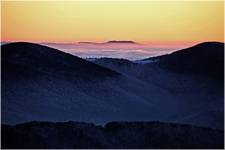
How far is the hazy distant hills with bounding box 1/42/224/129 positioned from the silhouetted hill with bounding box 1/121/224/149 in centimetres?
197

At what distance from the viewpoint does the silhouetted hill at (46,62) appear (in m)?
17.7

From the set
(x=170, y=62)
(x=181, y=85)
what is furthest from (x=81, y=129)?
(x=170, y=62)

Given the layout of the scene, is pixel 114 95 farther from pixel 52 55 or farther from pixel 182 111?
pixel 52 55

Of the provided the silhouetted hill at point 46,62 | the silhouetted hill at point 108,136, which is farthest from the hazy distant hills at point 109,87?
the silhouetted hill at point 108,136

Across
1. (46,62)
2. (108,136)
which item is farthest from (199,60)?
(108,136)

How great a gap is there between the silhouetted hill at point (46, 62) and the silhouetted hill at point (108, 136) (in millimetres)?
6131

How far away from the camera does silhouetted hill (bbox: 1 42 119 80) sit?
58.0ft

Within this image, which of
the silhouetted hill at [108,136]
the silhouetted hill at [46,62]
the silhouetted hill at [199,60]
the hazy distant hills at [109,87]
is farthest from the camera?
the silhouetted hill at [199,60]

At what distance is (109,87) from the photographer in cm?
1702

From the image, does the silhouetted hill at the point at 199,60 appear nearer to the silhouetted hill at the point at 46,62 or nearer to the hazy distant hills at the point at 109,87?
the hazy distant hills at the point at 109,87

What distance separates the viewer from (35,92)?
1582 centimetres

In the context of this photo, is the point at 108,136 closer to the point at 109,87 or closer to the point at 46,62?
the point at 109,87

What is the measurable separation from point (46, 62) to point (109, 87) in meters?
2.67

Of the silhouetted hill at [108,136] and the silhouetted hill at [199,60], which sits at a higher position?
the silhouetted hill at [199,60]
